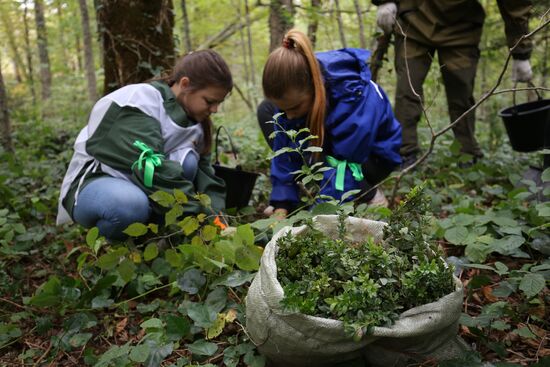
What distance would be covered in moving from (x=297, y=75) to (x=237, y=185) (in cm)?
79

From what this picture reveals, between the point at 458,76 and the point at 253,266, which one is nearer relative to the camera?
the point at 253,266

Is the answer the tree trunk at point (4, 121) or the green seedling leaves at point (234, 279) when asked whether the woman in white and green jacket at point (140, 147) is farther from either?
the tree trunk at point (4, 121)

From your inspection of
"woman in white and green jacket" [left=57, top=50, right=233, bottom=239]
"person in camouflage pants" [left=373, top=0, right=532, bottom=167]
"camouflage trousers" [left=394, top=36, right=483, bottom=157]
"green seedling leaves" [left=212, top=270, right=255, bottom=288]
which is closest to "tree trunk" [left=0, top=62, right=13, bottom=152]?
"woman in white and green jacket" [left=57, top=50, right=233, bottom=239]

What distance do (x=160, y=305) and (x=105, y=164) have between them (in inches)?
31.6

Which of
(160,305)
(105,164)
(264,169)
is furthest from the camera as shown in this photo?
(264,169)

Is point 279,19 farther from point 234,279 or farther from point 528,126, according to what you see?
point 234,279

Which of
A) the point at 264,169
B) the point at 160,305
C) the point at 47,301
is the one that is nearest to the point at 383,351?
the point at 160,305

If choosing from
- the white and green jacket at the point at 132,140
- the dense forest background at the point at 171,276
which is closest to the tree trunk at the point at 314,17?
the dense forest background at the point at 171,276

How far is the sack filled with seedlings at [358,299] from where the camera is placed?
3.58 feet

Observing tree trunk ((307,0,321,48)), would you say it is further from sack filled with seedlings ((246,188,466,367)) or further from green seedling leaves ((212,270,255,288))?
sack filled with seedlings ((246,188,466,367))

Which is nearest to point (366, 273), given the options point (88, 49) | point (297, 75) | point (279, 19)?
point (297, 75)

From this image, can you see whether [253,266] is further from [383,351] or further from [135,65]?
[135,65]

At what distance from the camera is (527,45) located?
3270 mm

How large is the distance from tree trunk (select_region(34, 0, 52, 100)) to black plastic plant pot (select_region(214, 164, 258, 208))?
739 centimetres
